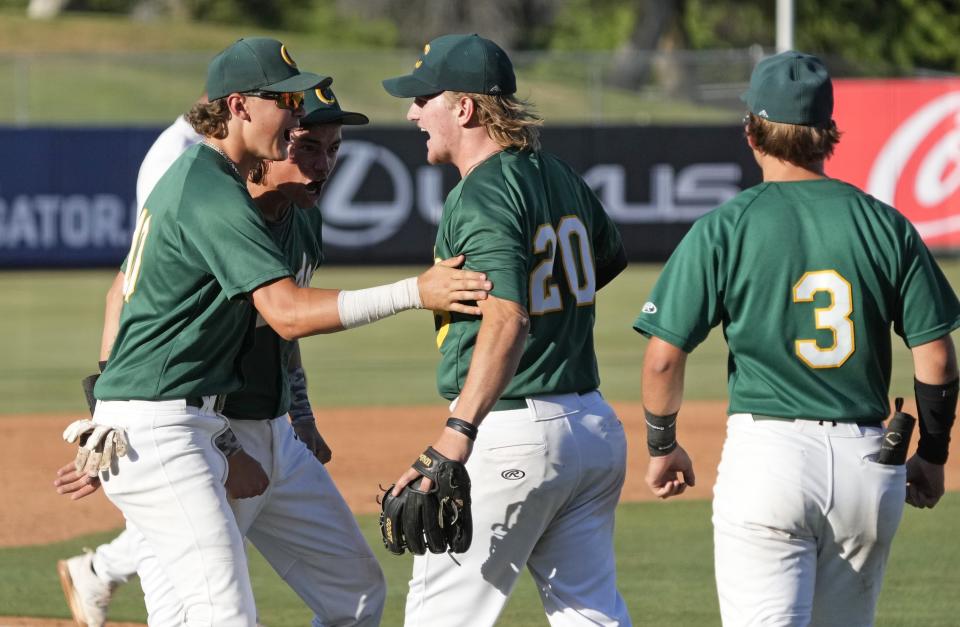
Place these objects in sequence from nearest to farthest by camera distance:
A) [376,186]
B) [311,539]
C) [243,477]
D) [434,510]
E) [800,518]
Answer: [800,518]
[434,510]
[243,477]
[311,539]
[376,186]

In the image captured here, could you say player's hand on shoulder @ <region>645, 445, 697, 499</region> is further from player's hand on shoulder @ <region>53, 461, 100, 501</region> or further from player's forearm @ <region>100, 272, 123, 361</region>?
player's forearm @ <region>100, 272, 123, 361</region>

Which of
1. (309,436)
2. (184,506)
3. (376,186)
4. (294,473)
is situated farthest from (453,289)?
(376,186)

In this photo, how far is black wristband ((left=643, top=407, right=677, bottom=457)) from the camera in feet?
14.5

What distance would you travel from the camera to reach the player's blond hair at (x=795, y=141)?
4.21 metres

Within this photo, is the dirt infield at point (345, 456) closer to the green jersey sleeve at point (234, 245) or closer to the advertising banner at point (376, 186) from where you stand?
the green jersey sleeve at point (234, 245)

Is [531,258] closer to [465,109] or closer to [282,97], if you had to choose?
[465,109]

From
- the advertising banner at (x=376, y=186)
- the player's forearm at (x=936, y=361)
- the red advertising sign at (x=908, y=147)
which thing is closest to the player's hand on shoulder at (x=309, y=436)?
the player's forearm at (x=936, y=361)

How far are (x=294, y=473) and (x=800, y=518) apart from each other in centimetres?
191

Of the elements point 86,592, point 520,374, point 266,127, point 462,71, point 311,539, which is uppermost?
point 462,71

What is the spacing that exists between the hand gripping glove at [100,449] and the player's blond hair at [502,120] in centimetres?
143

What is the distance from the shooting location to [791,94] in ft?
13.7

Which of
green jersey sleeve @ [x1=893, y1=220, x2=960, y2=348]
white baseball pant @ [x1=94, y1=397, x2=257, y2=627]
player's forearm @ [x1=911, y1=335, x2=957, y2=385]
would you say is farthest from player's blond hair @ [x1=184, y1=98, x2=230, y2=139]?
player's forearm @ [x1=911, y1=335, x2=957, y2=385]

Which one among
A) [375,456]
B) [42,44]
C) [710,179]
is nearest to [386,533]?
[375,456]

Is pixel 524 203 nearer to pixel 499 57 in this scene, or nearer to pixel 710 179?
pixel 499 57
